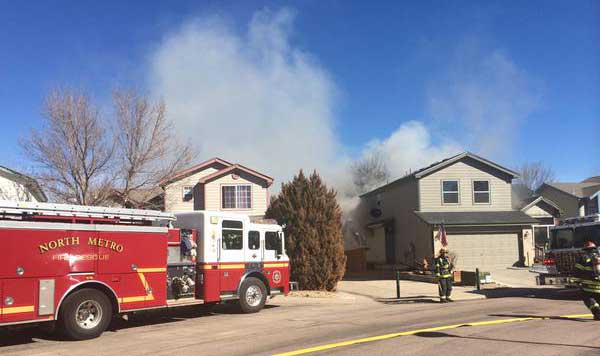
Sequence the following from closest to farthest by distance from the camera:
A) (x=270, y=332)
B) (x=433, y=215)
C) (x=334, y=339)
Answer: (x=334, y=339) < (x=270, y=332) < (x=433, y=215)

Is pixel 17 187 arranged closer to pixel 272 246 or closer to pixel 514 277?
pixel 272 246

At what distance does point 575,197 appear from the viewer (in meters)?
41.6

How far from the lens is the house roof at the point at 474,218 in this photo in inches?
1009

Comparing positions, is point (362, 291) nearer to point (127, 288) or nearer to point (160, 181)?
point (160, 181)

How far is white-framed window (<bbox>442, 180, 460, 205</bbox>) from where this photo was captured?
27.7 meters

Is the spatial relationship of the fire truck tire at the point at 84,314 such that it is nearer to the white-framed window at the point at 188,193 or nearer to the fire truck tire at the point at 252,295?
the fire truck tire at the point at 252,295

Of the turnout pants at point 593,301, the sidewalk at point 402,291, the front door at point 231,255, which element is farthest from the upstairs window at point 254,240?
the turnout pants at point 593,301

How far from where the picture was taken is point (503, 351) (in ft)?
25.1

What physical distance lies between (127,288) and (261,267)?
4.09 meters

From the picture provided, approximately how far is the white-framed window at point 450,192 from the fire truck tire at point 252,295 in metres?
16.3

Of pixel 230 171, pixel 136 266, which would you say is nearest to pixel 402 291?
pixel 136 266

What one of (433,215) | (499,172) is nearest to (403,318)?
(433,215)

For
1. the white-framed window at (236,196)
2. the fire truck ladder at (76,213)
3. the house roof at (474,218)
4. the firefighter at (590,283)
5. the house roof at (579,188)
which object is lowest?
the firefighter at (590,283)

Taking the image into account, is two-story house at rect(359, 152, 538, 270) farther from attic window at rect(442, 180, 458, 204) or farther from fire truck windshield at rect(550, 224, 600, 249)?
fire truck windshield at rect(550, 224, 600, 249)
